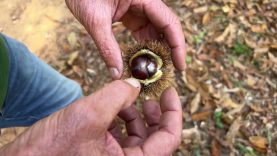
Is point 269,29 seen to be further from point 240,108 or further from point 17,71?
point 17,71

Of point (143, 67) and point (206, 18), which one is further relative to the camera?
point (206, 18)

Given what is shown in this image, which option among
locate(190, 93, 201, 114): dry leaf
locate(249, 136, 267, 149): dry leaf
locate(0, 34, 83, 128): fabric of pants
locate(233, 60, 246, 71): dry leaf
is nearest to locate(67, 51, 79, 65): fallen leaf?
locate(0, 34, 83, 128): fabric of pants

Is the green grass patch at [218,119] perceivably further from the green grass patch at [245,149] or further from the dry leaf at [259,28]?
the dry leaf at [259,28]

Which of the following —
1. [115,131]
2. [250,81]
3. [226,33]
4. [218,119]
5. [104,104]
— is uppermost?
[104,104]

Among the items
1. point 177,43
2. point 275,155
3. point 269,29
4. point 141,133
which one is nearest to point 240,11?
point 269,29

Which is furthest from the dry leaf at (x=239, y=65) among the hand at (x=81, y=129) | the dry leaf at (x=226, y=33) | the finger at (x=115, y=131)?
the hand at (x=81, y=129)

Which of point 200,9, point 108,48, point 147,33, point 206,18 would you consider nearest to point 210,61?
point 206,18

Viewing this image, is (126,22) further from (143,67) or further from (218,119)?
(218,119)
